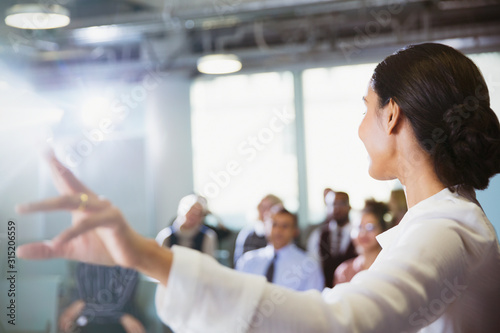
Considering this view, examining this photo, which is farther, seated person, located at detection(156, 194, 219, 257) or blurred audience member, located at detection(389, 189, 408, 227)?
seated person, located at detection(156, 194, 219, 257)

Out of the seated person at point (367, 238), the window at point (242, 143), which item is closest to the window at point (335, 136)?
the window at point (242, 143)

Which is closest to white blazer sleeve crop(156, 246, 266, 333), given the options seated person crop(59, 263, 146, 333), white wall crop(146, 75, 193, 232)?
seated person crop(59, 263, 146, 333)

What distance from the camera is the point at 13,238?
82 cm

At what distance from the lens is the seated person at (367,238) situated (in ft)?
7.90

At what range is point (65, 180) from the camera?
14.4 inches

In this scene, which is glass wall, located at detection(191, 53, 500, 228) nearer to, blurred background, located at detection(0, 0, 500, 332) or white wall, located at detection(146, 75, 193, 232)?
blurred background, located at detection(0, 0, 500, 332)

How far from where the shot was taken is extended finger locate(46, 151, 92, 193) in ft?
1.20

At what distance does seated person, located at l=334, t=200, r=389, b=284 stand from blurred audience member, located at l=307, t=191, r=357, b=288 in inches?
7.5

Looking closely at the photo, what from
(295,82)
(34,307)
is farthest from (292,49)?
Result: (34,307)

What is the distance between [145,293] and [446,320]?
10.3 ft

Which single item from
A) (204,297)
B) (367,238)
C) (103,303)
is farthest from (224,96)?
(204,297)

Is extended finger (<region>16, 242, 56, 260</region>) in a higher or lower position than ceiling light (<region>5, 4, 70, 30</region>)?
lower

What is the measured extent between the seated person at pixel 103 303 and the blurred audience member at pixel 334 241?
1.14 meters

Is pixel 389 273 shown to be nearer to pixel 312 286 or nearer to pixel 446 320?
pixel 446 320
